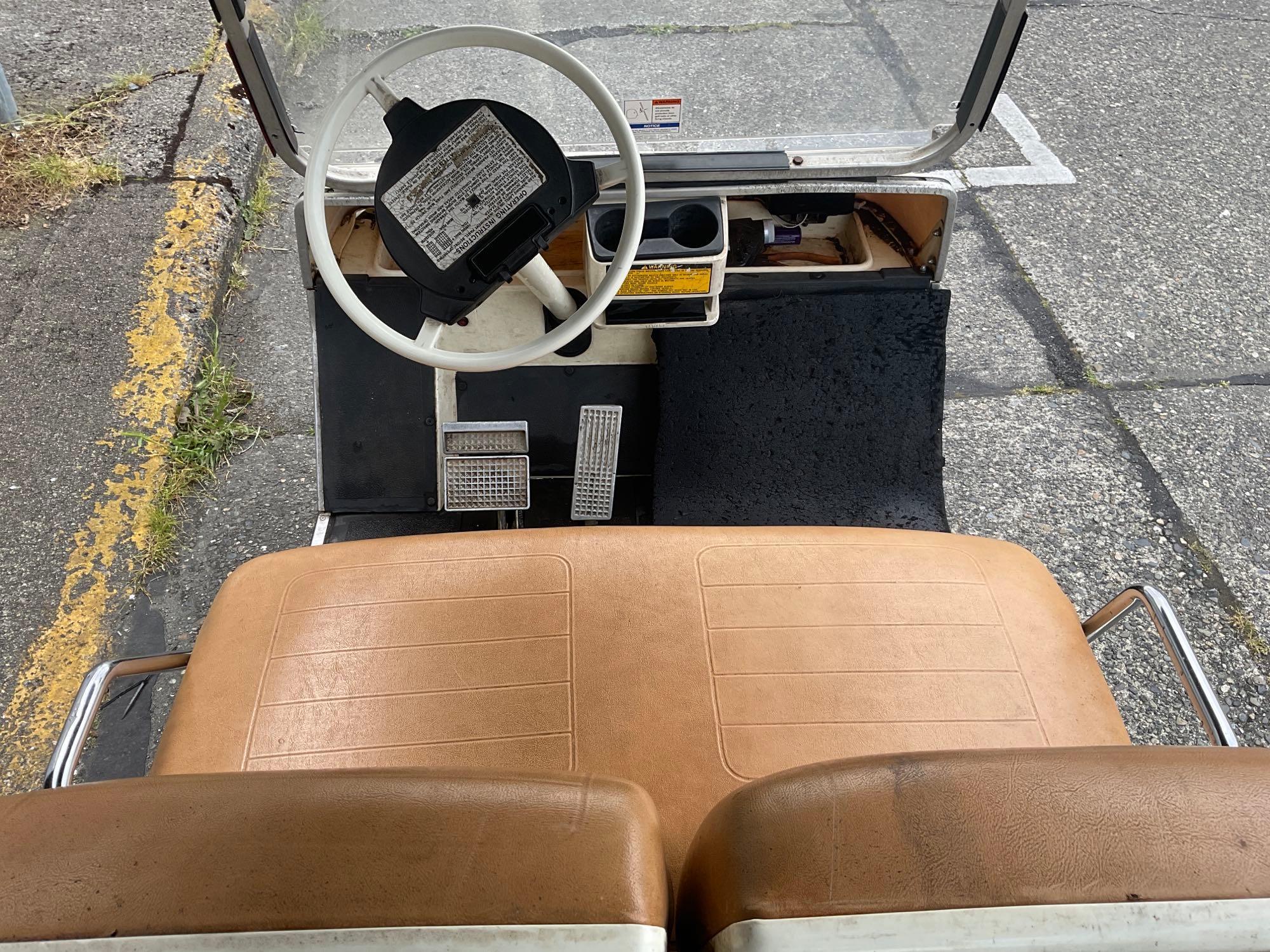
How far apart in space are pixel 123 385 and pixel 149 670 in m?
1.42

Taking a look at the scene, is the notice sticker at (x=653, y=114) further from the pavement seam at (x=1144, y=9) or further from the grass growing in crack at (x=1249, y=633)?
the pavement seam at (x=1144, y=9)

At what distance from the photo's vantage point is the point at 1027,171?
11.6ft

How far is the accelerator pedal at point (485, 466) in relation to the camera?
213 centimetres

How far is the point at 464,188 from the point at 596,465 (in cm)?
96

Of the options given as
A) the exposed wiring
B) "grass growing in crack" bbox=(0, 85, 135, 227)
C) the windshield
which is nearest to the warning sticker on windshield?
the windshield

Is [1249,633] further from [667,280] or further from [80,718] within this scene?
[80,718]

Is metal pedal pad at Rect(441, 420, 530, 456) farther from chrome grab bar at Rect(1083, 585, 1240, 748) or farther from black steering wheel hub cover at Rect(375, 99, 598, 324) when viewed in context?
chrome grab bar at Rect(1083, 585, 1240, 748)

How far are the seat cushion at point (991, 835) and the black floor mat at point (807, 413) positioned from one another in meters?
1.32

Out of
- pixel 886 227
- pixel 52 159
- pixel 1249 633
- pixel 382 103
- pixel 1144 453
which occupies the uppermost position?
pixel 382 103

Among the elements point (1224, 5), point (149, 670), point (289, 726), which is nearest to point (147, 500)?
point (149, 670)

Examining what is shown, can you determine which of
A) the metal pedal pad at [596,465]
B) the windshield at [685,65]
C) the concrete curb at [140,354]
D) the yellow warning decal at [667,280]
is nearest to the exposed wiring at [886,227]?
the windshield at [685,65]

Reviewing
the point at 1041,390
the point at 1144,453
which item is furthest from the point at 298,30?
the point at 1144,453

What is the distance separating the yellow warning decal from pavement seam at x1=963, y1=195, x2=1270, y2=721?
4.73 feet

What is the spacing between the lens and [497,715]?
54.2 inches
